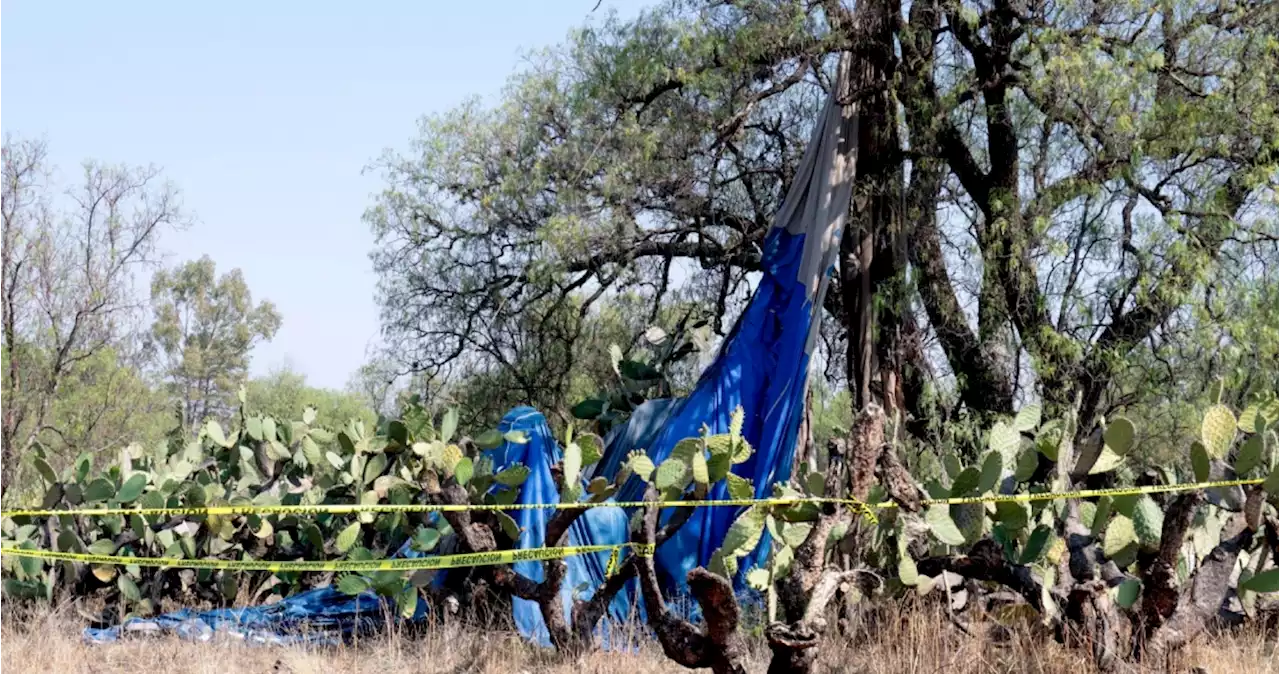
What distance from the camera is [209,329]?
32.7m

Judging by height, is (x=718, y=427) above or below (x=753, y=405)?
below

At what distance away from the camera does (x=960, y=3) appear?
851 centimetres

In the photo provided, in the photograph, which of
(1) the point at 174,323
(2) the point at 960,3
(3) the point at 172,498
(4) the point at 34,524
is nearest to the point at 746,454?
(3) the point at 172,498

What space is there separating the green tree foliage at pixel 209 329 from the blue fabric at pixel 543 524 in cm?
2417

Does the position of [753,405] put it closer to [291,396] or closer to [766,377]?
[766,377]

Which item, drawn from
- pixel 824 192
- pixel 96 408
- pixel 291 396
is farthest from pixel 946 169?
pixel 291 396

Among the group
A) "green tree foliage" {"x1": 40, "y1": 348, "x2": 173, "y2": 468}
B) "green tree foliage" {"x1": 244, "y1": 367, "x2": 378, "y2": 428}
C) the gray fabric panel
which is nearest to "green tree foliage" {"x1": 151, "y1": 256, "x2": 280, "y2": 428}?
"green tree foliage" {"x1": 244, "y1": 367, "x2": 378, "y2": 428}

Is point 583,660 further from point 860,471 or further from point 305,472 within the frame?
point 305,472

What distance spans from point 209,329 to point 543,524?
1122 inches

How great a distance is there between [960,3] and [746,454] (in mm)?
4640

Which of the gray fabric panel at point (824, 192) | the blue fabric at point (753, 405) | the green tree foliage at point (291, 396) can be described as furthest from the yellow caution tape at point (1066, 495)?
the green tree foliage at point (291, 396)

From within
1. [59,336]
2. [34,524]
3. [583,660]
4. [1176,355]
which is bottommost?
[583,660]

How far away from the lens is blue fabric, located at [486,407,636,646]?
5.92m

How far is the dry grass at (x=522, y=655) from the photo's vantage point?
183 inches
